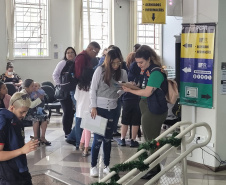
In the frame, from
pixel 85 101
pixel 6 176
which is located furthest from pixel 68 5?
pixel 6 176

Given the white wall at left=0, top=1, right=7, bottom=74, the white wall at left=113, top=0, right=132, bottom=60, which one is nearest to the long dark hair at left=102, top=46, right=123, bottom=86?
the white wall at left=0, top=1, right=7, bottom=74

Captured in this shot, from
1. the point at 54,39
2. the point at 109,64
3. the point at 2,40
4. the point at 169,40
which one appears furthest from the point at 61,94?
the point at 169,40

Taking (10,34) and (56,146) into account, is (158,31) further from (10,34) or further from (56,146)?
(56,146)

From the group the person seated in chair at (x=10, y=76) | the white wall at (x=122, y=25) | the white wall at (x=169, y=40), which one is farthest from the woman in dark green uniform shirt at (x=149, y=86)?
the white wall at (x=169, y=40)

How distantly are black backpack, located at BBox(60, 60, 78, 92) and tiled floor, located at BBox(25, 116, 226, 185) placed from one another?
3.25ft

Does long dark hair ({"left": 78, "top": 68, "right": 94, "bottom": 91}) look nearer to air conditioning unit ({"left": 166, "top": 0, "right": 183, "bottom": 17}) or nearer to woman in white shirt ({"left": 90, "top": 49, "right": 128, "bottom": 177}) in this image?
woman in white shirt ({"left": 90, "top": 49, "right": 128, "bottom": 177})

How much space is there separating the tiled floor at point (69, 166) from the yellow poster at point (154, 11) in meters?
2.04

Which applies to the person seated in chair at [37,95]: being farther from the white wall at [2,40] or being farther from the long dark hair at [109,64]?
the white wall at [2,40]

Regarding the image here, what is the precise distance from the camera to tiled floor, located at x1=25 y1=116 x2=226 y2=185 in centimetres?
500

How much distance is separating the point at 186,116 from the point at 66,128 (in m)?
2.32

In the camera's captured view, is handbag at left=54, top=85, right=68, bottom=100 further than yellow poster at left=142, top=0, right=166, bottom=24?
Yes

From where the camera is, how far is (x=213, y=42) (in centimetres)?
515

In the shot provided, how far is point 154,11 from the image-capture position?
6.38 m

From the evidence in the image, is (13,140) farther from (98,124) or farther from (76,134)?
(76,134)
